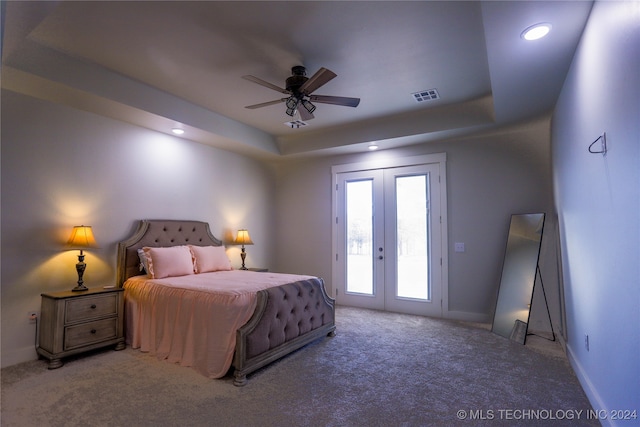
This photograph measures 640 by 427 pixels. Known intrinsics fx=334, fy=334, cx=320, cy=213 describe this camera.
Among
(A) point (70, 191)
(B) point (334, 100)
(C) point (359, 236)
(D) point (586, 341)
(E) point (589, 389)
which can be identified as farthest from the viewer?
(C) point (359, 236)

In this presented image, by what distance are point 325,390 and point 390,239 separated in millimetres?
3019

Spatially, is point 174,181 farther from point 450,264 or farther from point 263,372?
point 450,264

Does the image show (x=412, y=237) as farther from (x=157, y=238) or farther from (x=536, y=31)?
(x=157, y=238)

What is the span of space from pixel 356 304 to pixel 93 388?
147 inches

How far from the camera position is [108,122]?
3.92 metres

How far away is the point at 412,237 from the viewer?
16.8 feet

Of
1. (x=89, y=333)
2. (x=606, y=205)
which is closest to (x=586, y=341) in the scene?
(x=606, y=205)

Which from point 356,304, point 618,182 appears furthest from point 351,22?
point 356,304

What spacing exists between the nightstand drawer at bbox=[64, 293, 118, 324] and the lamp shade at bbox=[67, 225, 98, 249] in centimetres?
53

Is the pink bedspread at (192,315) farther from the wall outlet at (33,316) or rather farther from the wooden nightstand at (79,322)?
the wall outlet at (33,316)

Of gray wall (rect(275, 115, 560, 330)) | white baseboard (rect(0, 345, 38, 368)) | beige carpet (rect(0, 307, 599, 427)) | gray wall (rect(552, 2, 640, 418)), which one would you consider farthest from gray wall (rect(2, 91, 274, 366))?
gray wall (rect(552, 2, 640, 418))

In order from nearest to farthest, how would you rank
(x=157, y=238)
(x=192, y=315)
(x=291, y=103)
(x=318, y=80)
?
(x=318, y=80) < (x=192, y=315) < (x=291, y=103) < (x=157, y=238)

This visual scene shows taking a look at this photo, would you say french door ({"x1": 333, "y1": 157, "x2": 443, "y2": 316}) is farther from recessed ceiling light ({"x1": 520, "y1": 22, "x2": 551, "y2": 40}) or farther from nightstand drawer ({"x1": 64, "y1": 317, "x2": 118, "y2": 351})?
nightstand drawer ({"x1": 64, "y1": 317, "x2": 118, "y2": 351})

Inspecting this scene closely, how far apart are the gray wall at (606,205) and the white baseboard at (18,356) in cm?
459
